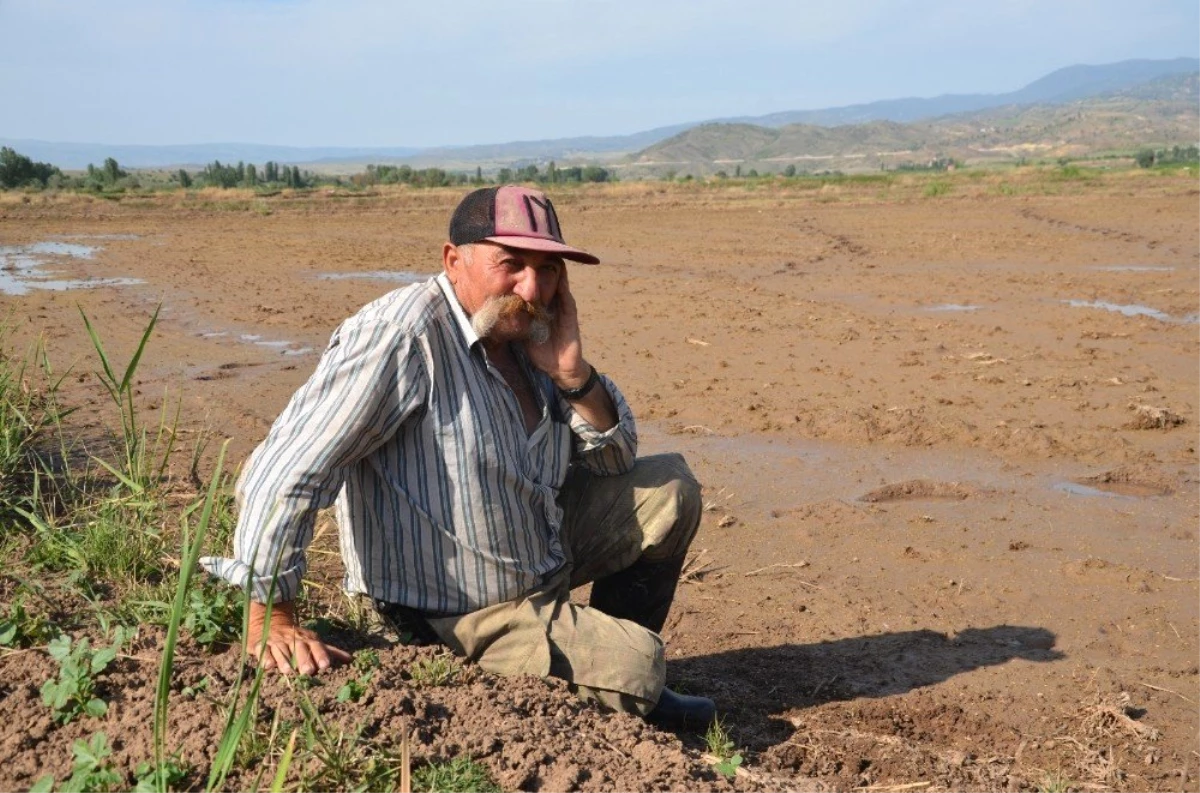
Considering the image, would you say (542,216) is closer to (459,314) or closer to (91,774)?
(459,314)

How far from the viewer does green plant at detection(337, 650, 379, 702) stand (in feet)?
8.43

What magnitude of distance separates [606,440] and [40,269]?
14.3 meters

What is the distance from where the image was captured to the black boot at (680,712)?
3.18 m

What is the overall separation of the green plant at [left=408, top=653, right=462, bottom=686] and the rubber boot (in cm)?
72

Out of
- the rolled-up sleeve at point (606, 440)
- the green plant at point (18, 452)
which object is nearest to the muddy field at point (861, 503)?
the rolled-up sleeve at point (606, 440)

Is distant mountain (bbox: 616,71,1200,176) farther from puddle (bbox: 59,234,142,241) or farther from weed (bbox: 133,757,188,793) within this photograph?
weed (bbox: 133,757,188,793)

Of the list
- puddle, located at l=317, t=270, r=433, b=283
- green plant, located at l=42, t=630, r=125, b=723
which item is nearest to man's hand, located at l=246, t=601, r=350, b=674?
green plant, located at l=42, t=630, r=125, b=723

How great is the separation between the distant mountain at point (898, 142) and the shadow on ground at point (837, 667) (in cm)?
11015

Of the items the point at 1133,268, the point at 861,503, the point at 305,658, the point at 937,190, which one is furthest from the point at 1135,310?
the point at 937,190

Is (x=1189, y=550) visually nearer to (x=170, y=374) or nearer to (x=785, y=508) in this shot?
(x=785, y=508)

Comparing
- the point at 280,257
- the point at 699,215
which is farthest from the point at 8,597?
the point at 699,215

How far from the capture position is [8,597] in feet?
10.6

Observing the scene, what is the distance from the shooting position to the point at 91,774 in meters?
2.29

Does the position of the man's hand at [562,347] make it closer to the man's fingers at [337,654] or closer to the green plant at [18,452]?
the man's fingers at [337,654]
